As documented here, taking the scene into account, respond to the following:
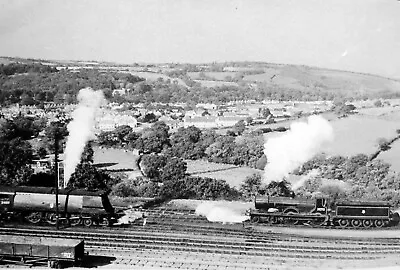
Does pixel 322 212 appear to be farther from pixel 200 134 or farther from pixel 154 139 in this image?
pixel 154 139

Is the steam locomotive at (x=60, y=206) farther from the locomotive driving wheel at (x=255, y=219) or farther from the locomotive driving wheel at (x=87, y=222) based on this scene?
the locomotive driving wheel at (x=255, y=219)

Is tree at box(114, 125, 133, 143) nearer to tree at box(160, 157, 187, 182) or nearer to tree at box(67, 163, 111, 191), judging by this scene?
tree at box(67, 163, 111, 191)

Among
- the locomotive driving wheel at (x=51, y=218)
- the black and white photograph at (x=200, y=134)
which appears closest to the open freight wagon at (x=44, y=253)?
the black and white photograph at (x=200, y=134)

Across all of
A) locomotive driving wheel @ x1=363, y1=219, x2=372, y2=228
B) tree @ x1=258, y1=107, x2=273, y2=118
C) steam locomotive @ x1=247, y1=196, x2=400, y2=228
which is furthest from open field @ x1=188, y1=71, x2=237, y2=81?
locomotive driving wheel @ x1=363, y1=219, x2=372, y2=228

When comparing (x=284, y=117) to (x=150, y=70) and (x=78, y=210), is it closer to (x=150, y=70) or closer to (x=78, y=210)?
(x=150, y=70)

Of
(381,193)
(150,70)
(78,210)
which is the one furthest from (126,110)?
(381,193)

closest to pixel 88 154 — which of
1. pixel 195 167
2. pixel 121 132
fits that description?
pixel 121 132
